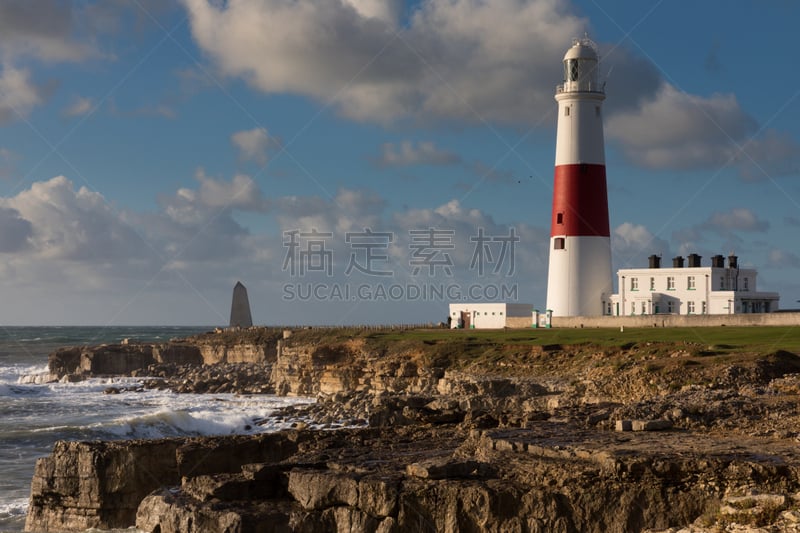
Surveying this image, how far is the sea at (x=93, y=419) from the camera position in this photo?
2528 cm

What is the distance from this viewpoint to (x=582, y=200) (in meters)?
47.3

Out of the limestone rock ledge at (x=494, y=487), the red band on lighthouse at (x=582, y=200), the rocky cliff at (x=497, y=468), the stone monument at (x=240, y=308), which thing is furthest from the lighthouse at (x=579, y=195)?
the stone monument at (x=240, y=308)

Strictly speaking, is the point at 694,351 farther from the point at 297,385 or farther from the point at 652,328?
the point at 297,385

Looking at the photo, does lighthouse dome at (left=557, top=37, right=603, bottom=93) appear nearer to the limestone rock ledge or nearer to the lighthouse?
the lighthouse

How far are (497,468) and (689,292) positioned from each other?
132 feet

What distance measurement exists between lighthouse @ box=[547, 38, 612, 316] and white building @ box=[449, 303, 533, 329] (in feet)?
19.0

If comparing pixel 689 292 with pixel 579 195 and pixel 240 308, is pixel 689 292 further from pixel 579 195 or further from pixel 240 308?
pixel 240 308

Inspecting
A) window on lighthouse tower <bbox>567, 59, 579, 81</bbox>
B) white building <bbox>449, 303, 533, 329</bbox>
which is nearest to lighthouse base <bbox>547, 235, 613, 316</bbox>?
white building <bbox>449, 303, 533, 329</bbox>

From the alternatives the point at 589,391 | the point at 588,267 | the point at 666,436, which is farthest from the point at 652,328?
the point at 666,436

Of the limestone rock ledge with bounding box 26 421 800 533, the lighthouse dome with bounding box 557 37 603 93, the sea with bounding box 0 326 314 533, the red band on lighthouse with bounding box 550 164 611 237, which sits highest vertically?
the lighthouse dome with bounding box 557 37 603 93

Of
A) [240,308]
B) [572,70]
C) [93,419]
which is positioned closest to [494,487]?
[93,419]

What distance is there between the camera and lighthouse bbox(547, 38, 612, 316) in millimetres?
47281

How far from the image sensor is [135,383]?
6175 cm

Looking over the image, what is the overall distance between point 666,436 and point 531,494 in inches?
158
